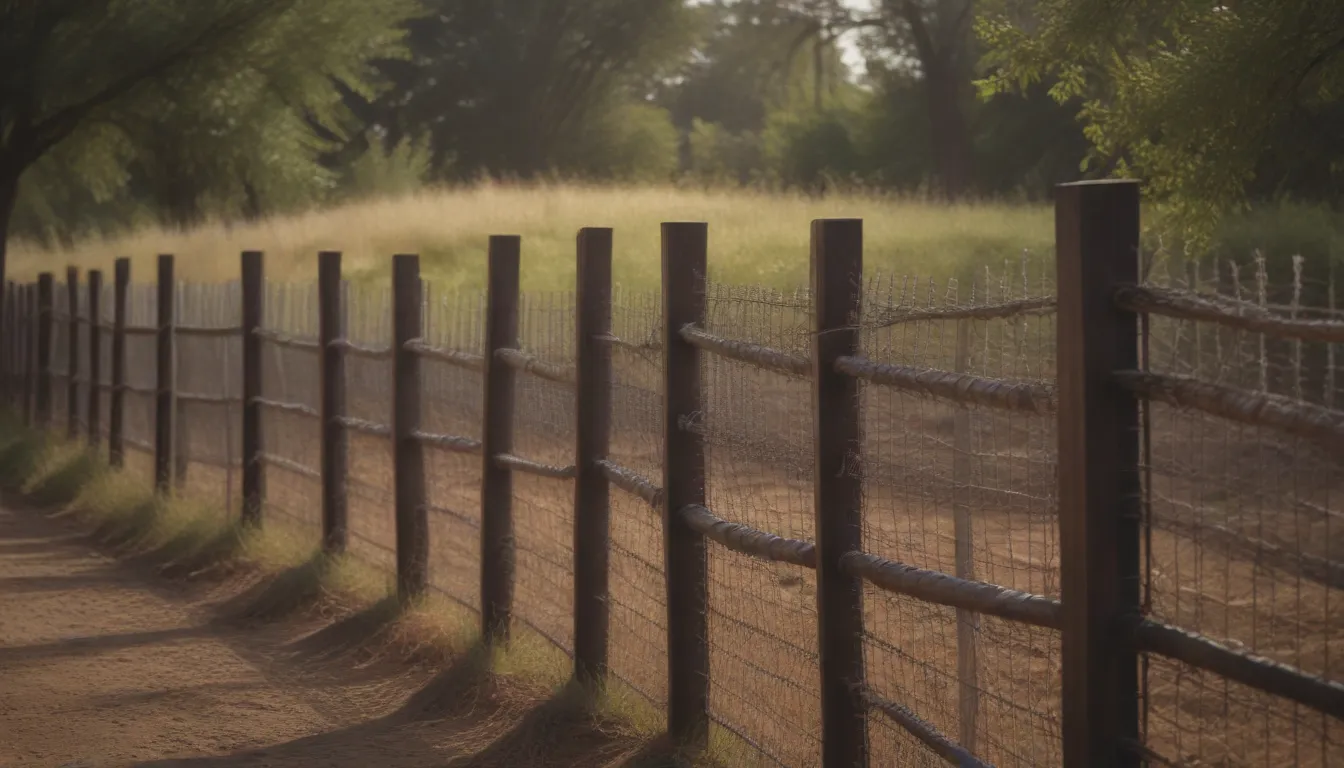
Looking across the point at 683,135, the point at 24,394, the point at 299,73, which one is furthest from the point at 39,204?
the point at 683,135

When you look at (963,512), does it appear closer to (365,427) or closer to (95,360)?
(365,427)

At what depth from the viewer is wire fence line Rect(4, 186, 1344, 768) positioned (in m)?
3.29

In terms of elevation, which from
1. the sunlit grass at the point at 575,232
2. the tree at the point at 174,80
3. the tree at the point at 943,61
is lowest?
the sunlit grass at the point at 575,232

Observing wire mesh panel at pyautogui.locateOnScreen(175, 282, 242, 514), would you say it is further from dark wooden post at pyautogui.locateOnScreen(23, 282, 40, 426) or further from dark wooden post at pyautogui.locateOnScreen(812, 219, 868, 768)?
dark wooden post at pyautogui.locateOnScreen(812, 219, 868, 768)

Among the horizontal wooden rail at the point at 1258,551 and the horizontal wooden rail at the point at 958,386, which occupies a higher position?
the horizontal wooden rail at the point at 958,386

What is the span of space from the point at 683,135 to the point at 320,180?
66660 mm

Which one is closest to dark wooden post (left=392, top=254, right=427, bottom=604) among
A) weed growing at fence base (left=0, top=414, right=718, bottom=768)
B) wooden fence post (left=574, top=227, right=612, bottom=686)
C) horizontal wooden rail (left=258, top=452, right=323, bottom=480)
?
weed growing at fence base (left=0, top=414, right=718, bottom=768)

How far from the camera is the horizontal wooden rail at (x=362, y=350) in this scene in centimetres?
849

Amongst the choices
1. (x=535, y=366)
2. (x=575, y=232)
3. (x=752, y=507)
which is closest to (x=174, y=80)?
(x=575, y=232)

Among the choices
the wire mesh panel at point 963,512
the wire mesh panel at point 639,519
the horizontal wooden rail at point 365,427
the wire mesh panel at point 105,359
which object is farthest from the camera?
the wire mesh panel at point 105,359

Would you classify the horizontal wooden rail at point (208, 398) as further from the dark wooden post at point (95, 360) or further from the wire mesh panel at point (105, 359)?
the dark wooden post at point (95, 360)

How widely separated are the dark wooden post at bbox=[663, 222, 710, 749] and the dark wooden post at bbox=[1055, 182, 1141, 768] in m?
2.23

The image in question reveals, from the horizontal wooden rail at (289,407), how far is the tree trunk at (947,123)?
3055 cm

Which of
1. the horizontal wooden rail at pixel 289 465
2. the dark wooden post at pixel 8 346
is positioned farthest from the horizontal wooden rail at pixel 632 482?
the dark wooden post at pixel 8 346
